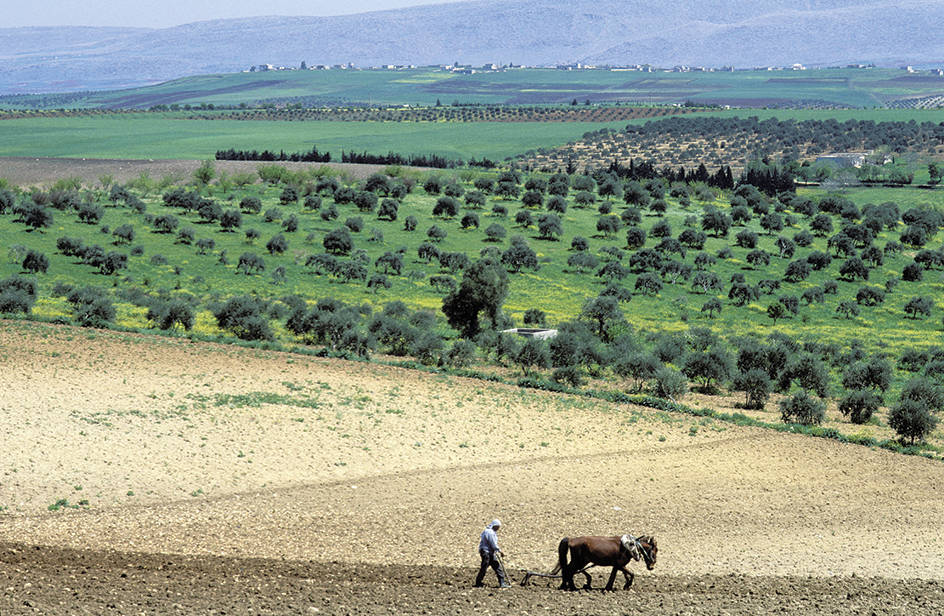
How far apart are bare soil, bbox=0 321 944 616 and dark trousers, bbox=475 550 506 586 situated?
268 millimetres

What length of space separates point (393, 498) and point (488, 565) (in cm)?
571

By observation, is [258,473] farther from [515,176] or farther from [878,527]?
[515,176]

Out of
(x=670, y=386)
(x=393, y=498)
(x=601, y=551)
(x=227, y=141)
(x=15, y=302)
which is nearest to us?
(x=601, y=551)

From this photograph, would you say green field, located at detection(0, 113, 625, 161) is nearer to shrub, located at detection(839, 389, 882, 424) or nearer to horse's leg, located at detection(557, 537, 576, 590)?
shrub, located at detection(839, 389, 882, 424)

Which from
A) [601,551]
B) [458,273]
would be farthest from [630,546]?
[458,273]

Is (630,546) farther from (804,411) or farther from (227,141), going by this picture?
(227,141)

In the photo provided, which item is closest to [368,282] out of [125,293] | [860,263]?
[125,293]

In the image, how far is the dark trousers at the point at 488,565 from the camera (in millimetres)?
16575

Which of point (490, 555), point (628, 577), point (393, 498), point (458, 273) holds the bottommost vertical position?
point (458, 273)

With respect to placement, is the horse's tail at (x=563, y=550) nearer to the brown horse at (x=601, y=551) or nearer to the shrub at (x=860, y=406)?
the brown horse at (x=601, y=551)

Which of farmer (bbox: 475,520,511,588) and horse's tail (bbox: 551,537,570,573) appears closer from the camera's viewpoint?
farmer (bbox: 475,520,511,588)

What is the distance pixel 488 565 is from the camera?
16.8m

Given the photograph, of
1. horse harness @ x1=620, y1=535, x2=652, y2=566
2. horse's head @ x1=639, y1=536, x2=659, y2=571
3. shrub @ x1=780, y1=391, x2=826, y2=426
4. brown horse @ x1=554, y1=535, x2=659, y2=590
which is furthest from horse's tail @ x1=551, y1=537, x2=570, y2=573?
shrub @ x1=780, y1=391, x2=826, y2=426

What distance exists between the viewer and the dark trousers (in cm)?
1658
